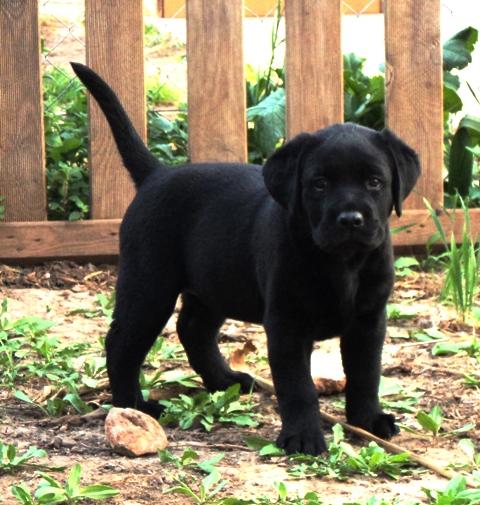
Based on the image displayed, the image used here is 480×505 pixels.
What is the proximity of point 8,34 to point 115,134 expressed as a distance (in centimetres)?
162

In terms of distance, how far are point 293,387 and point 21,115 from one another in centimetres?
263

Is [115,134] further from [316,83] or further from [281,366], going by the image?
[316,83]

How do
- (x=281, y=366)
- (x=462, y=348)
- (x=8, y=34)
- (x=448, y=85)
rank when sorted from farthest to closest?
(x=448, y=85), (x=8, y=34), (x=462, y=348), (x=281, y=366)

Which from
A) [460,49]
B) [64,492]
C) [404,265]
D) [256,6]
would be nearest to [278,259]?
[64,492]

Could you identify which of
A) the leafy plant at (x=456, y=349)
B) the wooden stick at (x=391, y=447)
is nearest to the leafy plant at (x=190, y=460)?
the wooden stick at (x=391, y=447)

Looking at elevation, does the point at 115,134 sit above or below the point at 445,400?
above

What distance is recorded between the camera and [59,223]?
5.73 meters

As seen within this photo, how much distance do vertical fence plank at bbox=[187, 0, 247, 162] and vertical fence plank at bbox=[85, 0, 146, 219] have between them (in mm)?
237

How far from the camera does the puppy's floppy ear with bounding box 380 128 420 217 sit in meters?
3.58

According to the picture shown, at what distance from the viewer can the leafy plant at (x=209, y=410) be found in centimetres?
384

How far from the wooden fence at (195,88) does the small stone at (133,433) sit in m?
2.24

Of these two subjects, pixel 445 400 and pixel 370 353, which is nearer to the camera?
pixel 370 353

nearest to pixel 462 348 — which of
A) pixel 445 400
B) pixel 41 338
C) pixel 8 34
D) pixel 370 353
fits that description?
pixel 445 400

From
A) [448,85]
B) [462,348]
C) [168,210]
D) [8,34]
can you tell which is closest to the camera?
[168,210]
